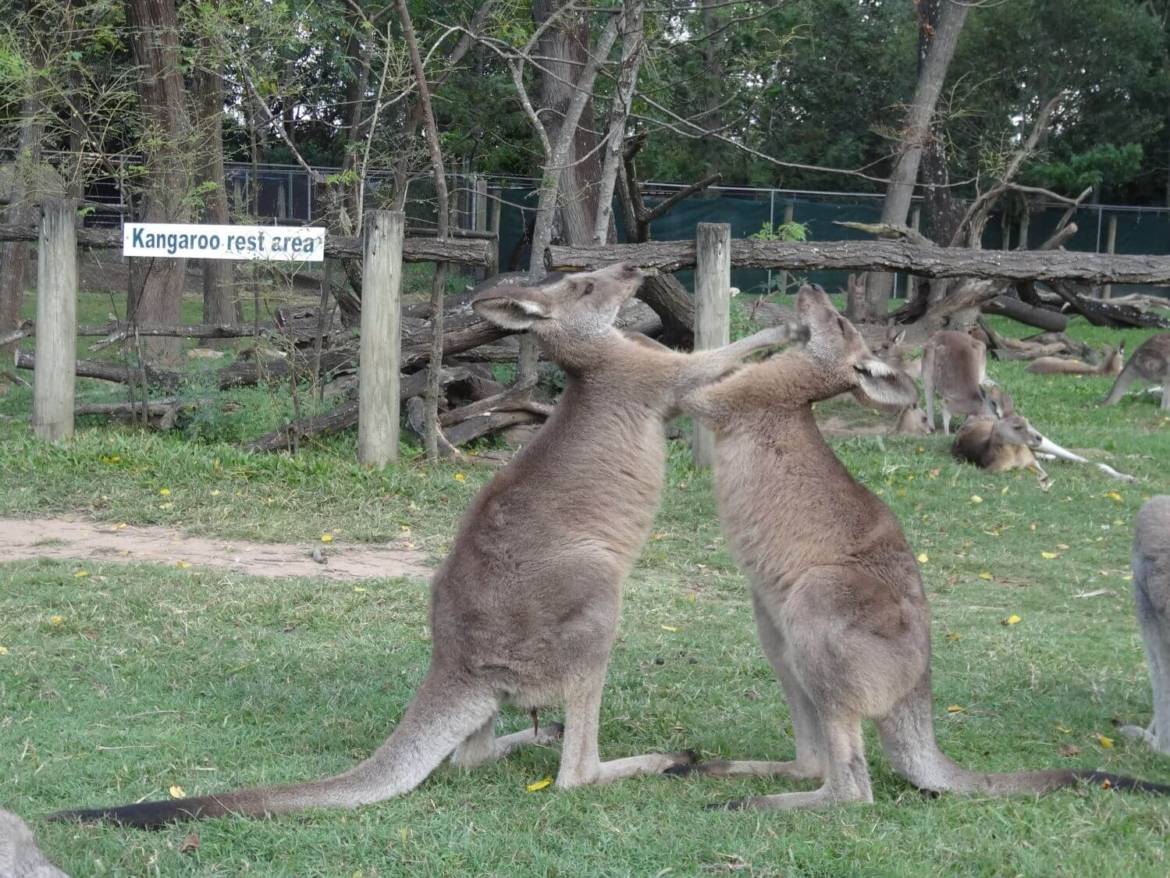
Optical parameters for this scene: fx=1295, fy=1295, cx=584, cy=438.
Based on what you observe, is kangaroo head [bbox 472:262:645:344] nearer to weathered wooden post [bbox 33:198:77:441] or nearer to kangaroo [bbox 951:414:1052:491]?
weathered wooden post [bbox 33:198:77:441]

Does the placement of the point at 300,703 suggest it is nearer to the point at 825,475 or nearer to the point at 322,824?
the point at 322,824

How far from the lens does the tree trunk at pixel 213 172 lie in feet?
41.3

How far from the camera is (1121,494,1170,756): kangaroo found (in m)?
5.25

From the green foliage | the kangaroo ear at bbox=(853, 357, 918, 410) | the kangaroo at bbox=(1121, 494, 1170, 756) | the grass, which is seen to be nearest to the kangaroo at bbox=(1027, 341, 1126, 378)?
the grass

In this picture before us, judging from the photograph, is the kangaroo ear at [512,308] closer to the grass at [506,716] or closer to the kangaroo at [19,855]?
the grass at [506,716]

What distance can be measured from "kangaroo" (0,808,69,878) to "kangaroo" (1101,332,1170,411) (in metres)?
14.7

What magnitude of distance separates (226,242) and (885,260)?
5601 mm

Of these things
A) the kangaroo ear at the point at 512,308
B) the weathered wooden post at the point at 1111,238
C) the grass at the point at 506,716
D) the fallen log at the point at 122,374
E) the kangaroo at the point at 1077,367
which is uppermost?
the weathered wooden post at the point at 1111,238

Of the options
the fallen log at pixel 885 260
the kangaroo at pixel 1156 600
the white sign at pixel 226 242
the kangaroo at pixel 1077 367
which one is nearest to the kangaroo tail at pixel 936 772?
the kangaroo at pixel 1156 600

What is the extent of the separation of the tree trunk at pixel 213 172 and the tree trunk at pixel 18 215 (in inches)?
64.3

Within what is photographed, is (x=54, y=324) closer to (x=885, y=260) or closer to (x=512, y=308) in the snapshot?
(x=512, y=308)

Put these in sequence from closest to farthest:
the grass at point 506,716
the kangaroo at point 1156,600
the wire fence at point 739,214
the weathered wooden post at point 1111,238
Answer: the grass at point 506,716 → the kangaroo at point 1156,600 → the wire fence at point 739,214 → the weathered wooden post at point 1111,238

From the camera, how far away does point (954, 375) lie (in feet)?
46.1

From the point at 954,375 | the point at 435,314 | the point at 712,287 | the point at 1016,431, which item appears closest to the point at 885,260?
the point at 712,287
